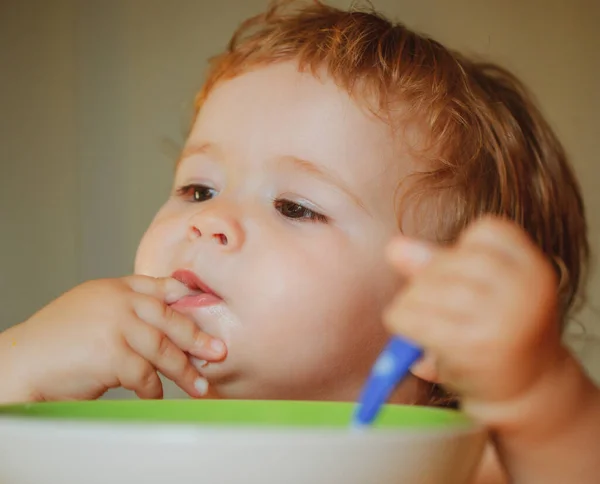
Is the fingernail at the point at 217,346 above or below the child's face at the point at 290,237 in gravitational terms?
below

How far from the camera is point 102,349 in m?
0.79

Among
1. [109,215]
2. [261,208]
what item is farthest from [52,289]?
[261,208]

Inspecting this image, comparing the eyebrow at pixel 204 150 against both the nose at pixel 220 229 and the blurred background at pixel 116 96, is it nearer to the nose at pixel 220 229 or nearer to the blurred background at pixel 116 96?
the nose at pixel 220 229

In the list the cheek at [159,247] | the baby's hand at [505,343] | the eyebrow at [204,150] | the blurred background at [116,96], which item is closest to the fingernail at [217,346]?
the cheek at [159,247]

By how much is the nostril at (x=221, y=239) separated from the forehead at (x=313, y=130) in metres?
0.10

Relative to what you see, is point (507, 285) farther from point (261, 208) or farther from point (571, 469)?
point (261, 208)

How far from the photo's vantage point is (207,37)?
5.70 ft

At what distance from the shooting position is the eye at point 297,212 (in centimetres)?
87

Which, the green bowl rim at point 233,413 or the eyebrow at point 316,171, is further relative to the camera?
the eyebrow at point 316,171

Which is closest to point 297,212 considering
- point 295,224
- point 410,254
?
point 295,224

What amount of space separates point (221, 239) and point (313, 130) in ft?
0.52

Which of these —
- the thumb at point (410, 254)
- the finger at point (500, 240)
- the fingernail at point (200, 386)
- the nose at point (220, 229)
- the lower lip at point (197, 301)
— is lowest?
the fingernail at point (200, 386)

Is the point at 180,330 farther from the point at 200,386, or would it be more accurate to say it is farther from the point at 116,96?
the point at 116,96

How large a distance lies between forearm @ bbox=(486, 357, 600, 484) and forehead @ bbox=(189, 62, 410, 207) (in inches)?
15.2
